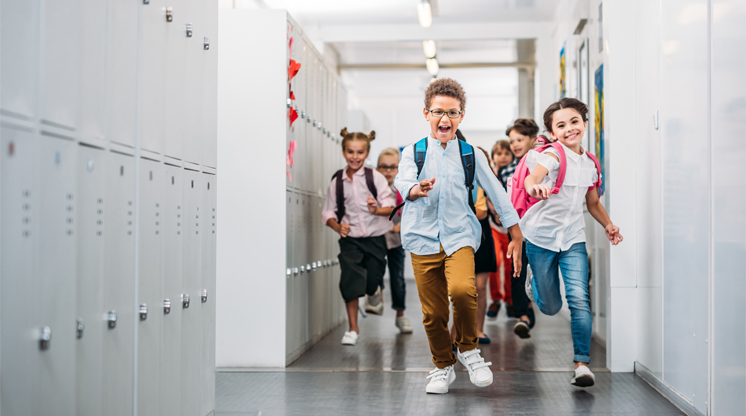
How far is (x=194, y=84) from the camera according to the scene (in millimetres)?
2596

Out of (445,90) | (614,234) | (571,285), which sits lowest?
(571,285)

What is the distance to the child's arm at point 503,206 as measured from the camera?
3266mm

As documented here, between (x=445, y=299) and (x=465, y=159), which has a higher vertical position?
(x=465, y=159)

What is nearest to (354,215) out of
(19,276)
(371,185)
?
(371,185)

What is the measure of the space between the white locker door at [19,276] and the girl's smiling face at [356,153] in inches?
126

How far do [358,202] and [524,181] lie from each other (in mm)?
1555

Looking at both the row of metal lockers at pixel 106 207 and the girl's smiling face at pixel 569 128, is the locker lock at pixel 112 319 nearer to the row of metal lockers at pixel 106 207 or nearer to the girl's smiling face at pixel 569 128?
the row of metal lockers at pixel 106 207

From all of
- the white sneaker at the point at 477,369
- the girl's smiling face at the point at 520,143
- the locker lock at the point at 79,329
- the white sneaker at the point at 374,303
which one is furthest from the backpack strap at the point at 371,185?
the locker lock at the point at 79,329

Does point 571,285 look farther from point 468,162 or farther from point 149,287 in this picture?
point 149,287

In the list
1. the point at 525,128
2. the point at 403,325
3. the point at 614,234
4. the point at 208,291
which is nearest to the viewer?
the point at 208,291

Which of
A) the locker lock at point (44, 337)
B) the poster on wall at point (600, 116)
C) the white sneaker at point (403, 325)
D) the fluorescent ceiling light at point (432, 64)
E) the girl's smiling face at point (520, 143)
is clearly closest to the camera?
the locker lock at point (44, 337)

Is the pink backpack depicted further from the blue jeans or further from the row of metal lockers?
the row of metal lockers

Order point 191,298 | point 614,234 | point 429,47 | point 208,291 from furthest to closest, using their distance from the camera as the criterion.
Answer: point 429,47, point 614,234, point 208,291, point 191,298

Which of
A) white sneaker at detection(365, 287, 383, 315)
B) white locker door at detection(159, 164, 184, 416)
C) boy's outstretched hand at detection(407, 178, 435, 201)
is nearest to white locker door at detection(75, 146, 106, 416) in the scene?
white locker door at detection(159, 164, 184, 416)
